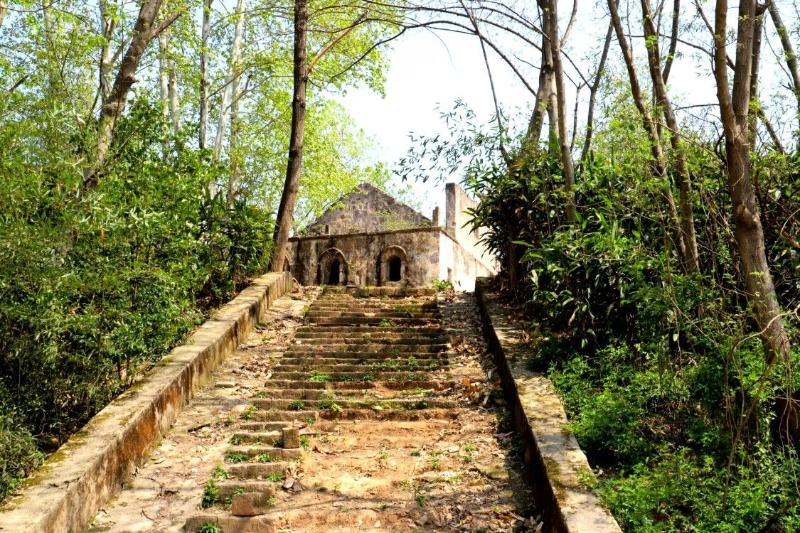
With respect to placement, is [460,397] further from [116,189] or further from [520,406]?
[116,189]

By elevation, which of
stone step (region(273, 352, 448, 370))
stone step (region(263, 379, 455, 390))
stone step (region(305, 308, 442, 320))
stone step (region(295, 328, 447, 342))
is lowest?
stone step (region(263, 379, 455, 390))

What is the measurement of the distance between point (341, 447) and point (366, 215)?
22.4 meters

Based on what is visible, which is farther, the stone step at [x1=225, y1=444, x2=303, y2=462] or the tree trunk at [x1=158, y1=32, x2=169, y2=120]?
the tree trunk at [x1=158, y1=32, x2=169, y2=120]

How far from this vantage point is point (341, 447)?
20.9 feet

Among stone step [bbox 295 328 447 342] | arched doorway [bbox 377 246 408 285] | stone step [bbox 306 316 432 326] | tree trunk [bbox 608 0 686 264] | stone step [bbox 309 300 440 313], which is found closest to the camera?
tree trunk [bbox 608 0 686 264]

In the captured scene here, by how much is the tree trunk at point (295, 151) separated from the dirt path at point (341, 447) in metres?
3.02

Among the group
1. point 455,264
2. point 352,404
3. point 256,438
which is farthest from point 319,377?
point 455,264

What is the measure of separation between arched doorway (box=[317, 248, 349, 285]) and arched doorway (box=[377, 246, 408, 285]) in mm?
1208

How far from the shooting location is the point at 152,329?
6863mm

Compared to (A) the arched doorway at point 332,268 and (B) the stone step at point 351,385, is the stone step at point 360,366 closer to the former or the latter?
(B) the stone step at point 351,385

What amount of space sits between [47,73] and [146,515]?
13951mm

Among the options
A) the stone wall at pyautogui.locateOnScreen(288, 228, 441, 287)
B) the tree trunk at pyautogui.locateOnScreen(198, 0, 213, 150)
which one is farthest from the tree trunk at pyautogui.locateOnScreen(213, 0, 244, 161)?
the stone wall at pyautogui.locateOnScreen(288, 228, 441, 287)

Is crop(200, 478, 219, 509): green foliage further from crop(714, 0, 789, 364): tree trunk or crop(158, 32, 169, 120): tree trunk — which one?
crop(158, 32, 169, 120): tree trunk

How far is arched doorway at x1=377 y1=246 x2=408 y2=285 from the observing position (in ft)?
69.5
